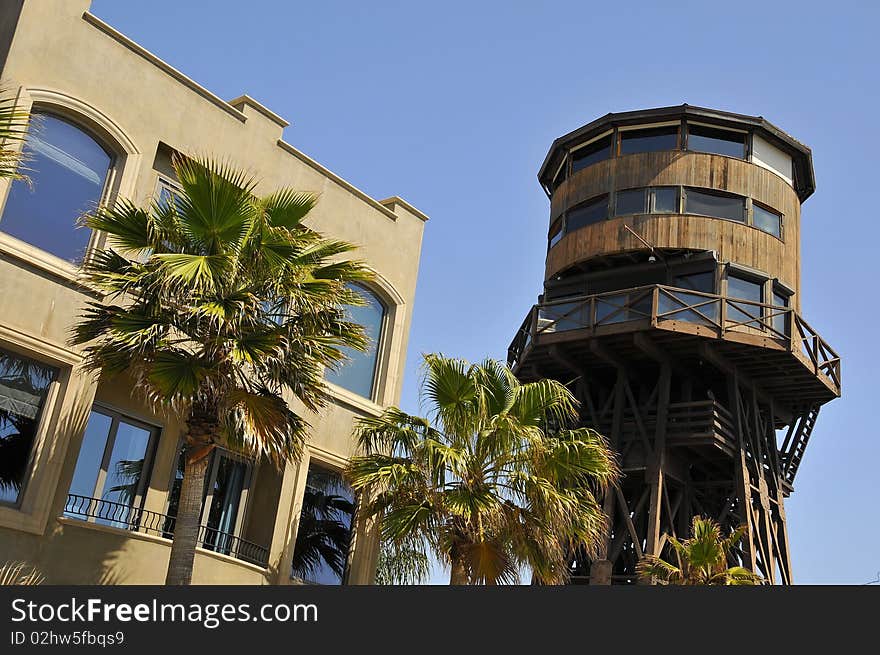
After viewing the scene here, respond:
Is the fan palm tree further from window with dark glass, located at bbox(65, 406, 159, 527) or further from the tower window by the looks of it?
the tower window

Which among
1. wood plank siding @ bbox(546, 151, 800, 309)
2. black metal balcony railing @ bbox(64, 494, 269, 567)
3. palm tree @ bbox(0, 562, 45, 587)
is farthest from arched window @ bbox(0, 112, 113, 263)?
wood plank siding @ bbox(546, 151, 800, 309)

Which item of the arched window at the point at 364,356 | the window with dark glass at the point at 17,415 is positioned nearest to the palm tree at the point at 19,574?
the window with dark glass at the point at 17,415

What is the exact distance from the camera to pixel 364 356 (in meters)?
21.0

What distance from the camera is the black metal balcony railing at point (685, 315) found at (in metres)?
27.5

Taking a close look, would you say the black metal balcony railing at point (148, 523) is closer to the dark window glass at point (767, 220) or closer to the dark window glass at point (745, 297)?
the dark window glass at point (745, 297)

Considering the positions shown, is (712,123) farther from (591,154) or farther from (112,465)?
(112,465)

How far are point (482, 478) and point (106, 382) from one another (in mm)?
6150

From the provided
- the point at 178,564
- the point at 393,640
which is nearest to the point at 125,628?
the point at 393,640

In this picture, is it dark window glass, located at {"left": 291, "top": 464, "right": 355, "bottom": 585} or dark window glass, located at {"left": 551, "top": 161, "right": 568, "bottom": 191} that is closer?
dark window glass, located at {"left": 291, "top": 464, "right": 355, "bottom": 585}

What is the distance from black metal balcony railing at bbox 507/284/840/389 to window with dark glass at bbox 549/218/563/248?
3403mm

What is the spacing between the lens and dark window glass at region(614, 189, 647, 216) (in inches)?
1192

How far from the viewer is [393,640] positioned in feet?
27.7

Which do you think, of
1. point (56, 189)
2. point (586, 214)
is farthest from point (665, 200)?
point (56, 189)

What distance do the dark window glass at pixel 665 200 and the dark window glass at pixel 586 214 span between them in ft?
5.11
